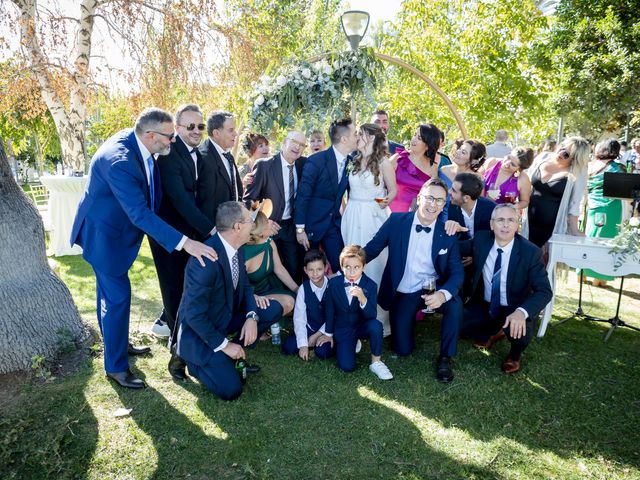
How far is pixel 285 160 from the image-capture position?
482cm

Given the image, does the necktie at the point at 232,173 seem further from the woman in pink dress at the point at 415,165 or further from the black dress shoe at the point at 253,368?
the woman in pink dress at the point at 415,165

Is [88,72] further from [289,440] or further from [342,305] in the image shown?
[289,440]

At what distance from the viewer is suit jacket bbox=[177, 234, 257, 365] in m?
3.24

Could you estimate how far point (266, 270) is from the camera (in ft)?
14.7

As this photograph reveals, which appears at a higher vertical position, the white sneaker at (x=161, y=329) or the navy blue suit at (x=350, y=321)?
the navy blue suit at (x=350, y=321)

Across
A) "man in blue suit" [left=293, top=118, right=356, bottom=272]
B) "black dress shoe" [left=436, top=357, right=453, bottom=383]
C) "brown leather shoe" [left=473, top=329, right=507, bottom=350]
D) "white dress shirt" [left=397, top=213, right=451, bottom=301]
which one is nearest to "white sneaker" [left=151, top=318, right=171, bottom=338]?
"man in blue suit" [left=293, top=118, right=356, bottom=272]

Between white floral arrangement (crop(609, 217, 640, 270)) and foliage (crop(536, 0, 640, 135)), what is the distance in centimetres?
1195

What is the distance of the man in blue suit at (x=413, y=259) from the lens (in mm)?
4090

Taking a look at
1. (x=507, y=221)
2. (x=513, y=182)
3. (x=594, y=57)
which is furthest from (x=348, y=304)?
(x=594, y=57)

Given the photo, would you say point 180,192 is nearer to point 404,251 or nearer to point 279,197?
point 279,197

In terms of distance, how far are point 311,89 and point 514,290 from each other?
2.93 metres

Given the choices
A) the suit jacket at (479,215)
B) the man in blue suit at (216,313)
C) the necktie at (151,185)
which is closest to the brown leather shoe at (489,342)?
the suit jacket at (479,215)

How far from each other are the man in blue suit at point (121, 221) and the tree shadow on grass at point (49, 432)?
366 millimetres

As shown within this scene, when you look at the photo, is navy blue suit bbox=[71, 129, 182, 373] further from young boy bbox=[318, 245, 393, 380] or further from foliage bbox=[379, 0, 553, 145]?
foliage bbox=[379, 0, 553, 145]
